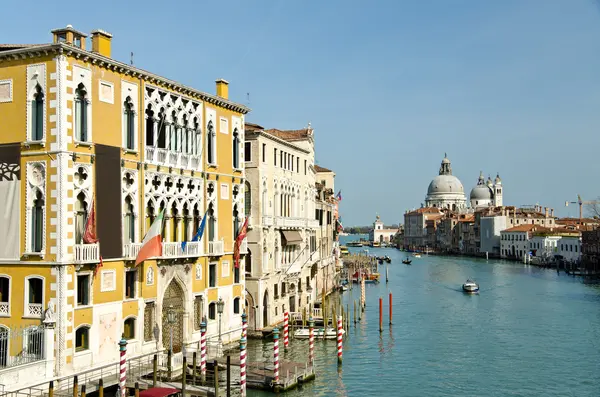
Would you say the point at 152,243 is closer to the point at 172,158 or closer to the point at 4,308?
the point at 172,158

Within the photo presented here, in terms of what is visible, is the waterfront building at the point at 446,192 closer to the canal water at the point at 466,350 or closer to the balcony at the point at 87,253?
the canal water at the point at 466,350

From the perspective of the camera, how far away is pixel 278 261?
26031 mm

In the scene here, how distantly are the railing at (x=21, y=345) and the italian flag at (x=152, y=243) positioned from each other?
2.78 metres

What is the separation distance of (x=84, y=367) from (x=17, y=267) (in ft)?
8.18

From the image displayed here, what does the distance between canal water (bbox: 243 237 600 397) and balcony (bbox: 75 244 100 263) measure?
5115 mm

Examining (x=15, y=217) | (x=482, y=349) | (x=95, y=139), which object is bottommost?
(x=482, y=349)

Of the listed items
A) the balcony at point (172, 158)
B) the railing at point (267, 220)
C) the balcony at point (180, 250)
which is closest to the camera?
the balcony at point (172, 158)

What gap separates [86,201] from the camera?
14797 mm

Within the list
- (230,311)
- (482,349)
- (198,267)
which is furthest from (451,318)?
(198,267)

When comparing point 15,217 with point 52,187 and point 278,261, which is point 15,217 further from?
point 278,261

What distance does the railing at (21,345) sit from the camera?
13.9 metres

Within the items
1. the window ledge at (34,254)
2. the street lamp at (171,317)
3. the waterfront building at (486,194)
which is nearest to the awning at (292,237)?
the street lamp at (171,317)

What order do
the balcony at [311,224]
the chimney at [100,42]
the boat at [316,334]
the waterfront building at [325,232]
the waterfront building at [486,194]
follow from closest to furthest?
1. the chimney at [100,42]
2. the boat at [316,334]
3. the balcony at [311,224]
4. the waterfront building at [325,232]
5. the waterfront building at [486,194]

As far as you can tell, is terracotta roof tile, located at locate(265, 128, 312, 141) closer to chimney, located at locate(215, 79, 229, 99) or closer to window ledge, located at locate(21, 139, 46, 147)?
chimney, located at locate(215, 79, 229, 99)
